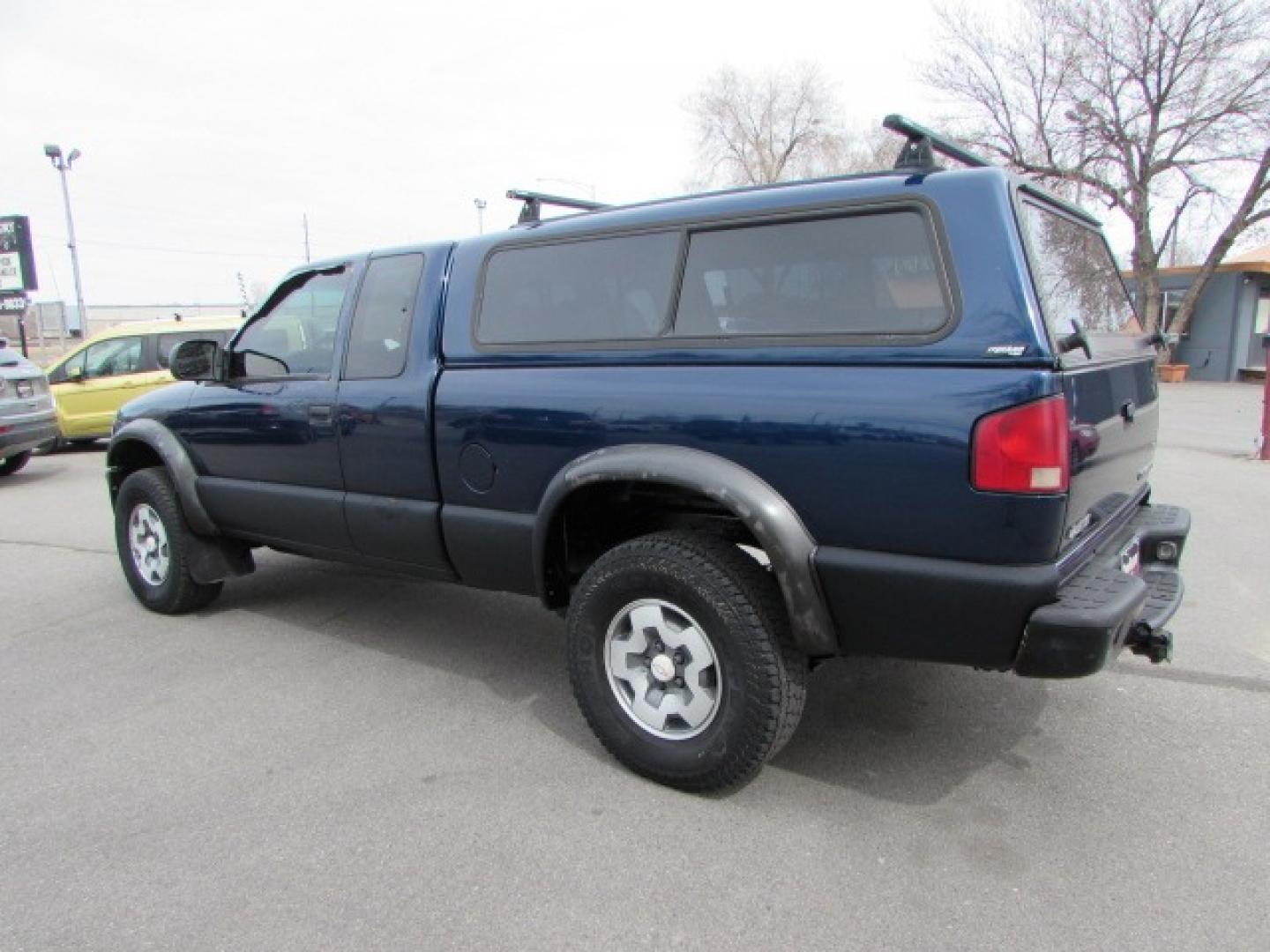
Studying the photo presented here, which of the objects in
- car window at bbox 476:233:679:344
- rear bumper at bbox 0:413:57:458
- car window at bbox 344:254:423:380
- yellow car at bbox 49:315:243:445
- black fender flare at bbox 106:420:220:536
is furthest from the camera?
yellow car at bbox 49:315:243:445

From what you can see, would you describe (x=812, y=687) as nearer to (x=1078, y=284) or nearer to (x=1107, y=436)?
(x=1107, y=436)

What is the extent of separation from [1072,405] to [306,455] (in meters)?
3.20

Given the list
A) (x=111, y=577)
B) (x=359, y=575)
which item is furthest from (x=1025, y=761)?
(x=111, y=577)

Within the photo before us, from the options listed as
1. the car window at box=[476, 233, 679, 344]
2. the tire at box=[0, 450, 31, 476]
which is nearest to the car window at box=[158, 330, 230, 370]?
the tire at box=[0, 450, 31, 476]

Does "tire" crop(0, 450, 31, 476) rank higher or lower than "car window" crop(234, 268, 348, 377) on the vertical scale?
lower

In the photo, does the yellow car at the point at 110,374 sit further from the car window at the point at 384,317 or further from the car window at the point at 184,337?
the car window at the point at 384,317

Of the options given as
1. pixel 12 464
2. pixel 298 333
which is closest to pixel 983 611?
pixel 298 333

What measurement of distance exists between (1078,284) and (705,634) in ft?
6.94

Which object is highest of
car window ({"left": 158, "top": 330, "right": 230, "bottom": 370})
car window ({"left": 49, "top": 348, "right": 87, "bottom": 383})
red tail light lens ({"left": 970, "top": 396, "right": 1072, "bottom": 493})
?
car window ({"left": 158, "top": 330, "right": 230, "bottom": 370})

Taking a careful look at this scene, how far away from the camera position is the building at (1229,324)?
25.2m

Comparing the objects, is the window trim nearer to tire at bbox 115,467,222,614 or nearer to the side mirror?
the side mirror

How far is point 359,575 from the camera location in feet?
18.9

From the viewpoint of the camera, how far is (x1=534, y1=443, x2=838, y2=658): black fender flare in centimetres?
262

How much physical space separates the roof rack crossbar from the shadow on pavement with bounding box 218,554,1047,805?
203 cm
